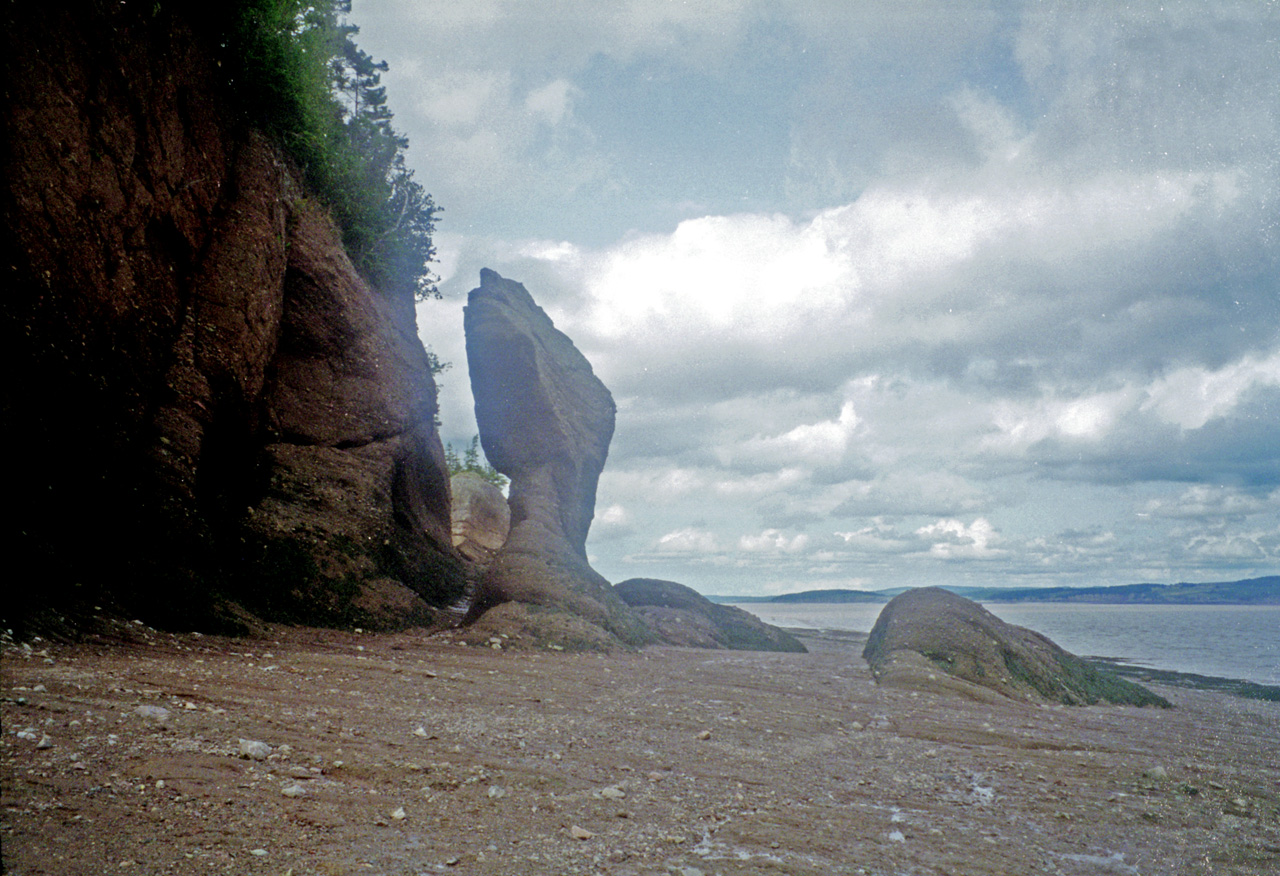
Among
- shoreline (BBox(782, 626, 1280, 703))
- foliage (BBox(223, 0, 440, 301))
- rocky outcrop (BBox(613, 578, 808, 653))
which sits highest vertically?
foliage (BBox(223, 0, 440, 301))

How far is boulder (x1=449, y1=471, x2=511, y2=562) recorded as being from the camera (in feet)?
112

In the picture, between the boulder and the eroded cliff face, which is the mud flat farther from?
the boulder

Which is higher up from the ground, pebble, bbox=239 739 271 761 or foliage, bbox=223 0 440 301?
foliage, bbox=223 0 440 301

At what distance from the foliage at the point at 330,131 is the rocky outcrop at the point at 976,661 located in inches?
687

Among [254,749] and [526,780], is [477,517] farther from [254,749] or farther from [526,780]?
[254,749]

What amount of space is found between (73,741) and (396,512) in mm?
13744

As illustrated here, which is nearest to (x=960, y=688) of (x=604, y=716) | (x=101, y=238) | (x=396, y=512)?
(x=604, y=716)

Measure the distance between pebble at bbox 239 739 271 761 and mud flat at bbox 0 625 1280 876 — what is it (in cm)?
2

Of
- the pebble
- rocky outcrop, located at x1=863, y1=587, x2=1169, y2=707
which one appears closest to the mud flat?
the pebble

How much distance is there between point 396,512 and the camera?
1845cm

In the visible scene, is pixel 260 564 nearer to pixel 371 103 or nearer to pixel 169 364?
pixel 169 364

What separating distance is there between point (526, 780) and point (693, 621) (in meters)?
19.7

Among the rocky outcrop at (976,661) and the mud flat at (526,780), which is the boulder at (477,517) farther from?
the mud flat at (526,780)

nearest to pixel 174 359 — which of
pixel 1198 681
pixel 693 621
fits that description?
pixel 693 621
